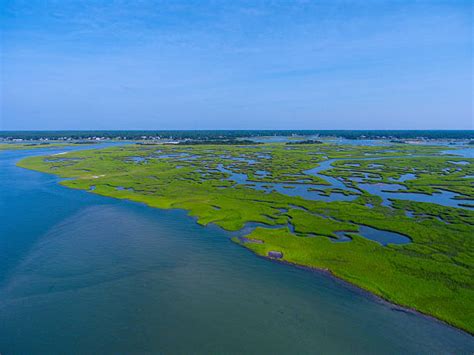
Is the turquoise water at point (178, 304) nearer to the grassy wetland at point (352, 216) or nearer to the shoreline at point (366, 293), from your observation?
the shoreline at point (366, 293)

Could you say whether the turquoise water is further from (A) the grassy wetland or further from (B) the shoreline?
(A) the grassy wetland

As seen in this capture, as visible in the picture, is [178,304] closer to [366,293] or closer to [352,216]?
[366,293]

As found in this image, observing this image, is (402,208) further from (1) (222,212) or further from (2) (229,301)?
(2) (229,301)

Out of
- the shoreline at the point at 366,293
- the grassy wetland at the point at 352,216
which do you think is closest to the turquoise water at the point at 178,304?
the shoreline at the point at 366,293

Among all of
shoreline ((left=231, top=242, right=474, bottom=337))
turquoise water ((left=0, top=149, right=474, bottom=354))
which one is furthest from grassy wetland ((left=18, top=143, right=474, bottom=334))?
turquoise water ((left=0, top=149, right=474, bottom=354))

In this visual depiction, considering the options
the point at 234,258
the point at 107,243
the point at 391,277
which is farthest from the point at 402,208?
the point at 107,243

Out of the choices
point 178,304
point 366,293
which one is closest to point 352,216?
point 366,293

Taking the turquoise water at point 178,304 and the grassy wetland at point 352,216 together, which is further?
→ the grassy wetland at point 352,216
